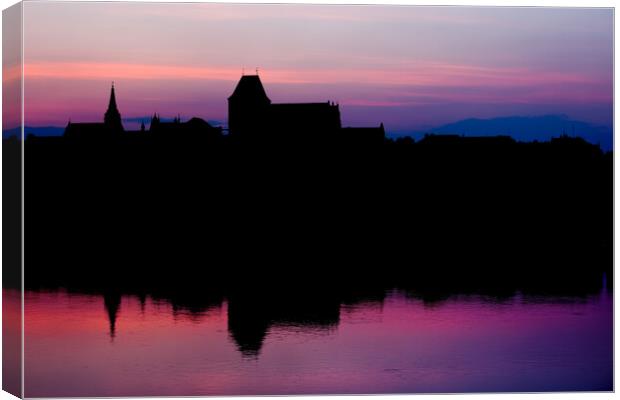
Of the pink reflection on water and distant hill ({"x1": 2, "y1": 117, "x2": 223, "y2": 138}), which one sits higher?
distant hill ({"x1": 2, "y1": 117, "x2": 223, "y2": 138})

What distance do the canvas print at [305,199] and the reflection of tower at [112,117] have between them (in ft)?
0.12

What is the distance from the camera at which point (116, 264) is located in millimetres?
13500

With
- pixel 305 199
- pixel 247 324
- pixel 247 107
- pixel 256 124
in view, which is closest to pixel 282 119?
pixel 256 124

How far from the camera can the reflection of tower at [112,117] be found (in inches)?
523

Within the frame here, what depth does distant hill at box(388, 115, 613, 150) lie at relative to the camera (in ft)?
45.1

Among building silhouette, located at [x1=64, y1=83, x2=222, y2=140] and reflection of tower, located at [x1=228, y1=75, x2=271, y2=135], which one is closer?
reflection of tower, located at [x1=228, y1=75, x2=271, y2=135]

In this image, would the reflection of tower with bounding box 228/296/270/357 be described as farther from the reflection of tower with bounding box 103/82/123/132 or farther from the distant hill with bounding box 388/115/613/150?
the distant hill with bounding box 388/115/613/150

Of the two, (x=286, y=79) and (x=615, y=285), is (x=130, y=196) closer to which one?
(x=286, y=79)

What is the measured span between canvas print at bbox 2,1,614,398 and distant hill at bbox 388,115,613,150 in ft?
0.08

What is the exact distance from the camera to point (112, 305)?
1332 centimetres

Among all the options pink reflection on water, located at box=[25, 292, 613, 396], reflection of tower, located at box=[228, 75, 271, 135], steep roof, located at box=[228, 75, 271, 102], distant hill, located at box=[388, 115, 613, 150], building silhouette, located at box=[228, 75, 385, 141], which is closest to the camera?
pink reflection on water, located at box=[25, 292, 613, 396]

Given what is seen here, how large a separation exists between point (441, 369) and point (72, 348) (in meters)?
3.71

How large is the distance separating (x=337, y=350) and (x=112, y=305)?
2.32 meters

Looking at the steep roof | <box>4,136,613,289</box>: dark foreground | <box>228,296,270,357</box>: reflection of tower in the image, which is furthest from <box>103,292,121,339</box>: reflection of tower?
the steep roof
